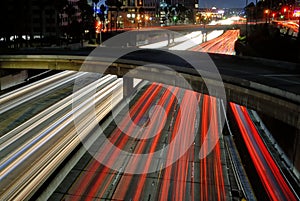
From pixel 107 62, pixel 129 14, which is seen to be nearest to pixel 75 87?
pixel 107 62

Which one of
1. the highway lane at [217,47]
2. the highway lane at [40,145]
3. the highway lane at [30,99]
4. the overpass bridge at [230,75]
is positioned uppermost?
the highway lane at [217,47]

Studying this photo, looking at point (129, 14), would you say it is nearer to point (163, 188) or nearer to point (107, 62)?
point (107, 62)

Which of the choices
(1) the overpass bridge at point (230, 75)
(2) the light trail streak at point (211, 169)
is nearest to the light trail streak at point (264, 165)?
(2) the light trail streak at point (211, 169)

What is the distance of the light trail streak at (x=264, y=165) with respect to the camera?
71.3ft

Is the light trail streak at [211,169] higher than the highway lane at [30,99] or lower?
lower

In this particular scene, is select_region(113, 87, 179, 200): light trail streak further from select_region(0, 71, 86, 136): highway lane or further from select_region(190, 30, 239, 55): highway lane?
select_region(190, 30, 239, 55): highway lane

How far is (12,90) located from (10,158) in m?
21.6

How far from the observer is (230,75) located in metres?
26.5

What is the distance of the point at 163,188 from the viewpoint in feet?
71.9

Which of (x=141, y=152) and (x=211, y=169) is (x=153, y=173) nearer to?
(x=141, y=152)

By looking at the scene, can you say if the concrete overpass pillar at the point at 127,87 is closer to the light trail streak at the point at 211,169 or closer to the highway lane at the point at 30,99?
the highway lane at the point at 30,99

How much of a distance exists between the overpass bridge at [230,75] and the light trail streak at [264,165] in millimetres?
5191

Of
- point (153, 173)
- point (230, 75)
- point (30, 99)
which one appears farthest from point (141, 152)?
point (30, 99)

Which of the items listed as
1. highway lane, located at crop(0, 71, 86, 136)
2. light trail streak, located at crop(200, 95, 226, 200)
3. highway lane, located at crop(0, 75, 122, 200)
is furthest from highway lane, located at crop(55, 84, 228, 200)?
highway lane, located at crop(0, 71, 86, 136)
